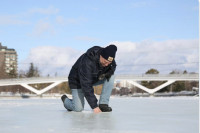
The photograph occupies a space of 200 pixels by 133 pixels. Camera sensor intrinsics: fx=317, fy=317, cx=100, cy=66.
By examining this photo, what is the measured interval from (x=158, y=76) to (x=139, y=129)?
58.0 m

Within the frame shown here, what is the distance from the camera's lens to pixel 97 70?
17.1ft

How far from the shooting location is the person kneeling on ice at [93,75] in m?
4.92

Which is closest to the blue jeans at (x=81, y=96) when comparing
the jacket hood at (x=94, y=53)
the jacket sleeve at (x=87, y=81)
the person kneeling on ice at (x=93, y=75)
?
the person kneeling on ice at (x=93, y=75)

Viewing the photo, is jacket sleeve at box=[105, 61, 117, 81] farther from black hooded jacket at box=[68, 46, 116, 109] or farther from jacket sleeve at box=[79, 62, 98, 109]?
jacket sleeve at box=[79, 62, 98, 109]

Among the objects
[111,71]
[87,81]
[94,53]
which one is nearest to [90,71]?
[87,81]

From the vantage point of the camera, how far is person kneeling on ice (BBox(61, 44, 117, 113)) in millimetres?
4916

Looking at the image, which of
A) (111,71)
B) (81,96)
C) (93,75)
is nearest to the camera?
(93,75)

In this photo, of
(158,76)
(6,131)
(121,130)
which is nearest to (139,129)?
(121,130)

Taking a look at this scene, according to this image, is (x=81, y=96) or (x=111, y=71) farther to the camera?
(x=81, y=96)

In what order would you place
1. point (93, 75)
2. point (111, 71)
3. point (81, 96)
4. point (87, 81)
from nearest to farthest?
point (87, 81) < point (93, 75) < point (111, 71) < point (81, 96)

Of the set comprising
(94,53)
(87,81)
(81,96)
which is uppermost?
(94,53)

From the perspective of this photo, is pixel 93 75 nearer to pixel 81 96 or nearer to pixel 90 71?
pixel 90 71

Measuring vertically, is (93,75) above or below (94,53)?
below

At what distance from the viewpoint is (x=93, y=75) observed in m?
5.27
